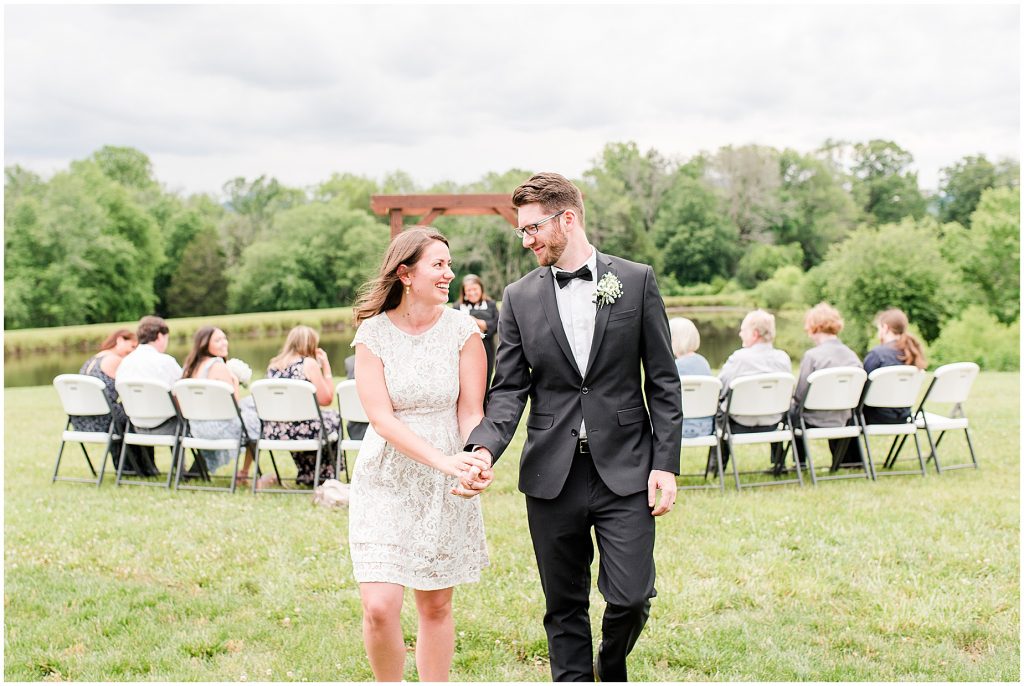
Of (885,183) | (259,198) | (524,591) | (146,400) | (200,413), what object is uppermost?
(259,198)

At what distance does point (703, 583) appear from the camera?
4.93m

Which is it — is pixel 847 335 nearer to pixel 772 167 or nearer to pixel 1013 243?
pixel 1013 243

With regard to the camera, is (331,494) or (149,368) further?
(149,368)

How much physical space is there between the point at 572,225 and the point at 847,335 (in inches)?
1327

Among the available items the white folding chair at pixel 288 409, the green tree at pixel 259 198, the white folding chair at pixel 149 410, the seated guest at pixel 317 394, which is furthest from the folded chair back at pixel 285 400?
the green tree at pixel 259 198

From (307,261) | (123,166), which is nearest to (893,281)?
(307,261)

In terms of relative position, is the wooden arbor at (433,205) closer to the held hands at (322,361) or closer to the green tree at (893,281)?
the held hands at (322,361)

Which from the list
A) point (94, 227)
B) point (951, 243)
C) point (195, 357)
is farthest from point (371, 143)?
point (195, 357)

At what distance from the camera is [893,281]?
112ft

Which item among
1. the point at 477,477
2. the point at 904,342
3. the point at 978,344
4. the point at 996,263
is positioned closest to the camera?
the point at 477,477

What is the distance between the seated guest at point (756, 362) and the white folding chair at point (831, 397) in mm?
264

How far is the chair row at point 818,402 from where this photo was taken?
23.3 ft

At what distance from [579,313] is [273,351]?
3399cm

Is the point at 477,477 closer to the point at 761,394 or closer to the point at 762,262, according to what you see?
the point at 761,394
